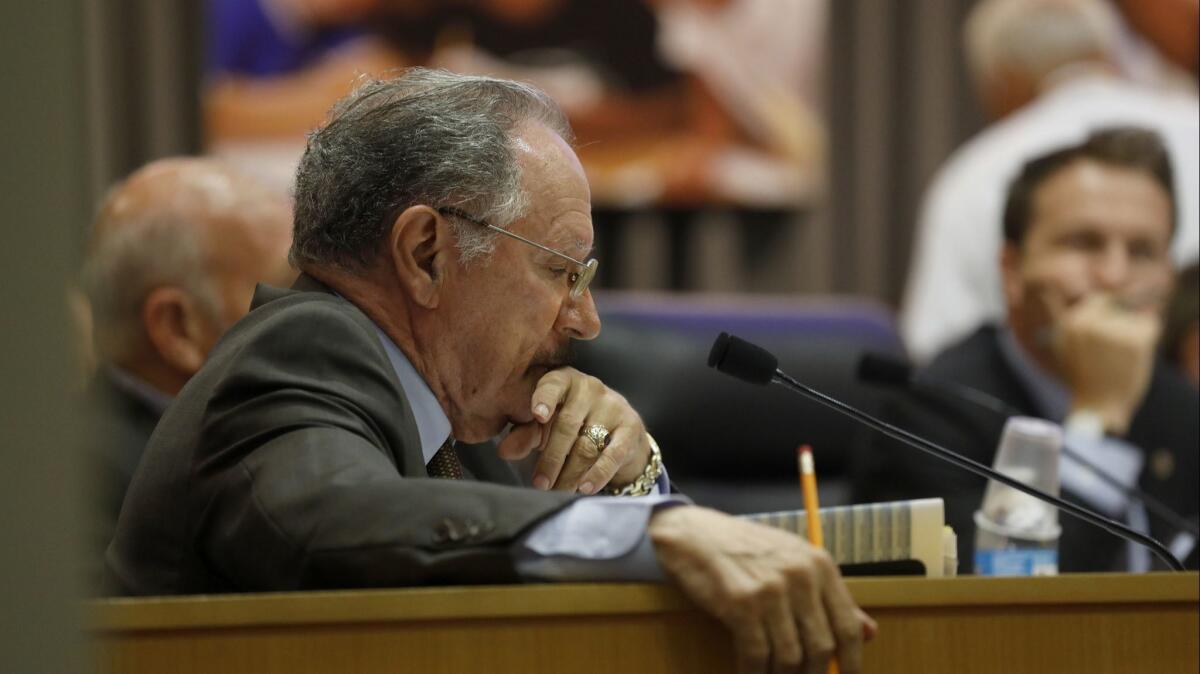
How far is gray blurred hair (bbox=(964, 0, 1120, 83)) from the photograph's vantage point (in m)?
3.69

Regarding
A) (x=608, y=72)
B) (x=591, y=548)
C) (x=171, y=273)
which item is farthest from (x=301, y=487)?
(x=608, y=72)

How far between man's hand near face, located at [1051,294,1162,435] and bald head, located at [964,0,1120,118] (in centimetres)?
112

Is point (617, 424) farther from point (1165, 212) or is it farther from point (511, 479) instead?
point (1165, 212)

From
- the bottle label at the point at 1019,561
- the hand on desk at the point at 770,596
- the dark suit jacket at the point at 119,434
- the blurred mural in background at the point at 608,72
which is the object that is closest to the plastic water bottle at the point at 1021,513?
the bottle label at the point at 1019,561

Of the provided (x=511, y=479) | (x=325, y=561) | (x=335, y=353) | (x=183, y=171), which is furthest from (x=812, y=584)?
(x=183, y=171)

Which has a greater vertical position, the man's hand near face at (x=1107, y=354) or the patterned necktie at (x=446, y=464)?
the patterned necktie at (x=446, y=464)

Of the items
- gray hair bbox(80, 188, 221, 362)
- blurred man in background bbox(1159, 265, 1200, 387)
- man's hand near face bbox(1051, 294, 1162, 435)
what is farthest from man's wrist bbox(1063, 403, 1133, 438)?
gray hair bbox(80, 188, 221, 362)

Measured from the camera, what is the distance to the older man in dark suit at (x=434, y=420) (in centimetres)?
107

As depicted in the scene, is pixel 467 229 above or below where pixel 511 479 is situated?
above

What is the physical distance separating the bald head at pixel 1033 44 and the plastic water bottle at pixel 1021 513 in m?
1.87

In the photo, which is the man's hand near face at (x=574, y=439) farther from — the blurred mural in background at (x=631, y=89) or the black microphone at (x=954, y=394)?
the blurred mural in background at (x=631, y=89)

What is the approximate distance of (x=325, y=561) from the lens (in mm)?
1081

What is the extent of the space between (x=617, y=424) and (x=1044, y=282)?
4.85ft

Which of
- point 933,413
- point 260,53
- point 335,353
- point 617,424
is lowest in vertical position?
point 933,413
